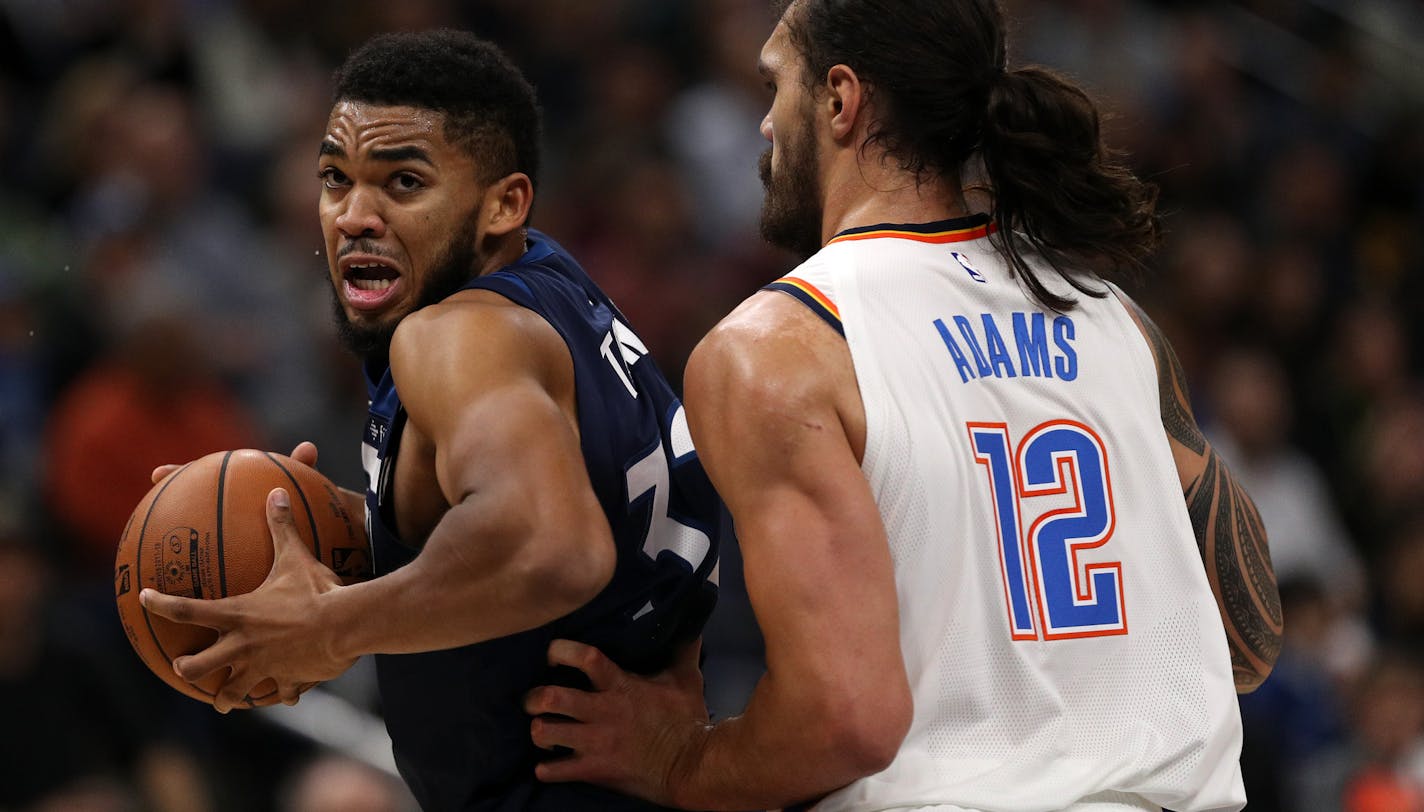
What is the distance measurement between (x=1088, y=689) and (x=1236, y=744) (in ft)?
1.17

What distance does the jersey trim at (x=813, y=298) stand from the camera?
289cm

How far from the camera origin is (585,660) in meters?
3.13

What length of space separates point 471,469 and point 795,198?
950 millimetres

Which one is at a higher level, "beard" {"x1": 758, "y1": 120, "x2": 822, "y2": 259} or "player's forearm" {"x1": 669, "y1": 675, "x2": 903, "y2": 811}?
"beard" {"x1": 758, "y1": 120, "x2": 822, "y2": 259}

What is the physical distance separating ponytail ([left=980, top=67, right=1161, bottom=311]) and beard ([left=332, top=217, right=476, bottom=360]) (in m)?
1.03

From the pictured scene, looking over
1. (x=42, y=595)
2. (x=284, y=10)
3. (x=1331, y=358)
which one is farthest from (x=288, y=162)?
(x=1331, y=358)

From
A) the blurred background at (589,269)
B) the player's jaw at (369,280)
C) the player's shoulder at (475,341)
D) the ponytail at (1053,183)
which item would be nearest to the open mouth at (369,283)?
the player's jaw at (369,280)

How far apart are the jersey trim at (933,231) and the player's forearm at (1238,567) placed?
68cm

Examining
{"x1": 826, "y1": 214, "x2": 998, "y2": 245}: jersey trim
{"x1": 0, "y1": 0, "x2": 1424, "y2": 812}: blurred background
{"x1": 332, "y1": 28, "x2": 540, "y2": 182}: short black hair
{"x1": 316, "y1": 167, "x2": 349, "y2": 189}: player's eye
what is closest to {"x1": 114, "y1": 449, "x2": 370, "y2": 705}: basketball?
{"x1": 316, "y1": 167, "x2": 349, "y2": 189}: player's eye

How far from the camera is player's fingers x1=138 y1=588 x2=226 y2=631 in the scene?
2947mm

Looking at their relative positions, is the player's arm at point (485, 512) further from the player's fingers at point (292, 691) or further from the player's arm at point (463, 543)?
the player's fingers at point (292, 691)

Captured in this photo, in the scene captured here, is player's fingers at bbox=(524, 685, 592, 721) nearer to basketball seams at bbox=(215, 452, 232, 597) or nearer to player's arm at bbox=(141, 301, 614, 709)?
player's arm at bbox=(141, 301, 614, 709)

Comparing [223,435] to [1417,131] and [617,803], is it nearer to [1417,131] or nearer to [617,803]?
[617,803]

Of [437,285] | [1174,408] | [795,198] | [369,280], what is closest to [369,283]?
[369,280]
